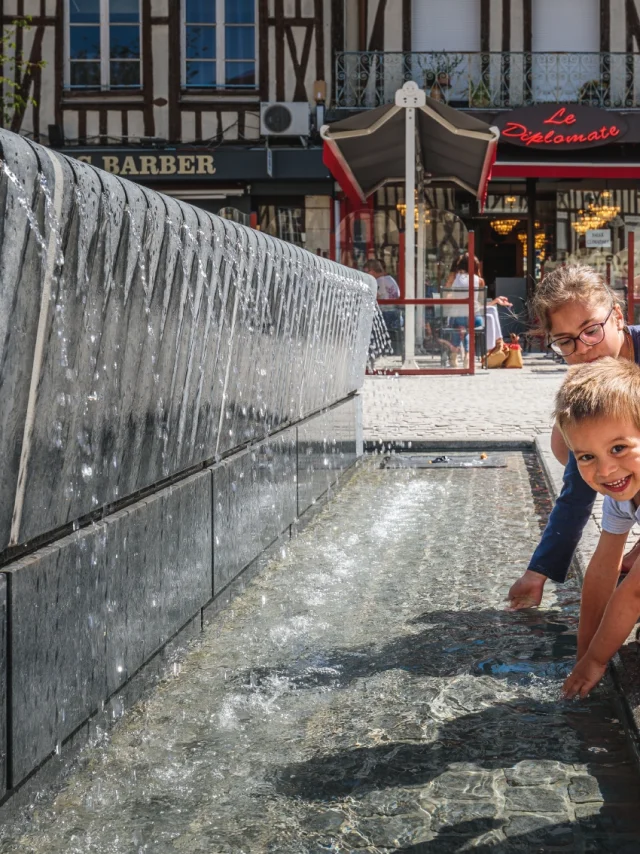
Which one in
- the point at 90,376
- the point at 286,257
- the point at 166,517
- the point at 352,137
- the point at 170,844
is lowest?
the point at 170,844

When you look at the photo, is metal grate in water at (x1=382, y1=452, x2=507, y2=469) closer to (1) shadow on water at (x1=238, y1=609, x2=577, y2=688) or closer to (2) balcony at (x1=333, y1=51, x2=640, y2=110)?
(1) shadow on water at (x1=238, y1=609, x2=577, y2=688)

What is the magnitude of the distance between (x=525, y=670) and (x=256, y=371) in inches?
63.0

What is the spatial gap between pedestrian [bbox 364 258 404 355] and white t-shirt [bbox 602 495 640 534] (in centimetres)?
969

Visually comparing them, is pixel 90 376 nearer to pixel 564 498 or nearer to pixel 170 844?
pixel 170 844

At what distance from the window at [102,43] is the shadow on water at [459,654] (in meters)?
17.7

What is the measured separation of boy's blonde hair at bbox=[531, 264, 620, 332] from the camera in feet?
9.77

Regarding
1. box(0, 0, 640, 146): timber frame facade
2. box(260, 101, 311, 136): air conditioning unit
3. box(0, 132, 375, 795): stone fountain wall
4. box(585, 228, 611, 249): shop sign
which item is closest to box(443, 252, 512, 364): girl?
box(260, 101, 311, 136): air conditioning unit

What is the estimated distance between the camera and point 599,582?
2.81 meters

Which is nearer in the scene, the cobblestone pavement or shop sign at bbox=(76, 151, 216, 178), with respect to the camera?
the cobblestone pavement

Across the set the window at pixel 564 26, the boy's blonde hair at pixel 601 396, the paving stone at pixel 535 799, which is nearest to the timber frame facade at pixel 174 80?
the window at pixel 564 26

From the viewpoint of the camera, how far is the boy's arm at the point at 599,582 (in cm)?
281

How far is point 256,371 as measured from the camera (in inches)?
162

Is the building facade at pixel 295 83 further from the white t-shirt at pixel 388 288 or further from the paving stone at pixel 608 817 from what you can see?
the paving stone at pixel 608 817

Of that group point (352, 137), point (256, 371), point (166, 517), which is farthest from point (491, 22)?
point (166, 517)
